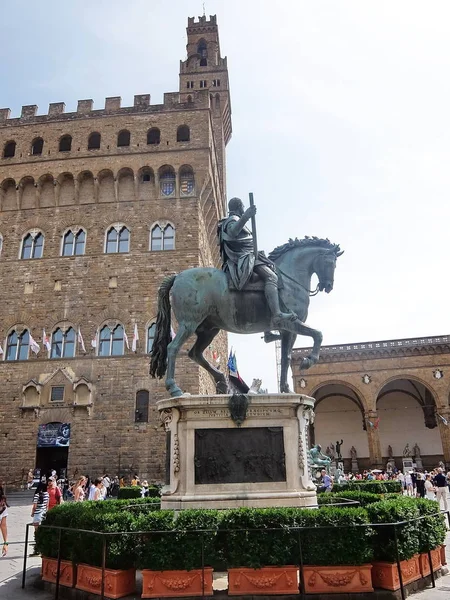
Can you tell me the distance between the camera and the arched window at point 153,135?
3088 centimetres

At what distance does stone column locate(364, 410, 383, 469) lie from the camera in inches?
1453

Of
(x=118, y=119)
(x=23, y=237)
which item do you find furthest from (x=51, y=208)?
(x=118, y=119)

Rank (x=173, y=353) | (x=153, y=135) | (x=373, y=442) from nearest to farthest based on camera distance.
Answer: (x=173, y=353)
(x=153, y=135)
(x=373, y=442)

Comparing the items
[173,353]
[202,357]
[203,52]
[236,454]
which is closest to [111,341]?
[202,357]

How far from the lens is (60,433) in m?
25.6

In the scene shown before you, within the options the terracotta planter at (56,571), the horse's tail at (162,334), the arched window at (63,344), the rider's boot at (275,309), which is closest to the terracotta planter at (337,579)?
the terracotta planter at (56,571)

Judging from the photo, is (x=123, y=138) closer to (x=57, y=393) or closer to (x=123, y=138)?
(x=123, y=138)

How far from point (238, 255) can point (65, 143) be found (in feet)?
90.8

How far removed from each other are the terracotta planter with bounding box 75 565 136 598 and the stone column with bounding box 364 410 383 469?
113 feet

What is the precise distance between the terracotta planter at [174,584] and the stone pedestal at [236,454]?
3.89ft

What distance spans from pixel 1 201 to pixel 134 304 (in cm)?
1161

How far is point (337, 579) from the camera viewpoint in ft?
17.6

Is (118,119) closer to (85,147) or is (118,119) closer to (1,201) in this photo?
(85,147)

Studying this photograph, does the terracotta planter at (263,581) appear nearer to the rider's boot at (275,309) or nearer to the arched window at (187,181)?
the rider's boot at (275,309)
